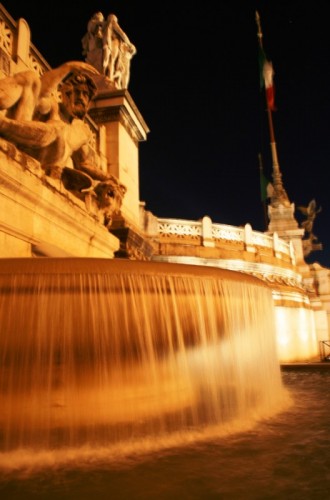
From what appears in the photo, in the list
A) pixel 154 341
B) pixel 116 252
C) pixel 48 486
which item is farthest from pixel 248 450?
pixel 116 252

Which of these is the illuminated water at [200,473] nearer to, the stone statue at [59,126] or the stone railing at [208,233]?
the stone statue at [59,126]

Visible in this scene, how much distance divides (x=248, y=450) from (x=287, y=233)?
93.0 ft

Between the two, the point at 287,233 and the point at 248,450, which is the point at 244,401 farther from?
the point at 287,233

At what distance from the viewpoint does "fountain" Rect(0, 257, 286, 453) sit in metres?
3.40

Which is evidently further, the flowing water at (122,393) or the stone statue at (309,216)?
the stone statue at (309,216)

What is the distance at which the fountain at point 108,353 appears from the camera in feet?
11.2

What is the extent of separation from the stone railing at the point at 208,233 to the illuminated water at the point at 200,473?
1435cm

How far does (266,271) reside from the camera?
20547mm

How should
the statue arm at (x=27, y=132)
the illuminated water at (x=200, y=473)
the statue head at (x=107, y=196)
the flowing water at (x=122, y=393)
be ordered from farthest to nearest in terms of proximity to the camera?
the statue head at (x=107, y=196)
the statue arm at (x=27, y=132)
the flowing water at (x=122, y=393)
the illuminated water at (x=200, y=473)

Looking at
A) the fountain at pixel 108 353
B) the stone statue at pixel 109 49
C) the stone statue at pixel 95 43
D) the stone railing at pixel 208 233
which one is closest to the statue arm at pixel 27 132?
the fountain at pixel 108 353

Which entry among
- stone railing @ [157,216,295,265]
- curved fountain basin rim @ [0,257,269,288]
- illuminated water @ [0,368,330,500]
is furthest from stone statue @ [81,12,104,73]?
illuminated water @ [0,368,330,500]

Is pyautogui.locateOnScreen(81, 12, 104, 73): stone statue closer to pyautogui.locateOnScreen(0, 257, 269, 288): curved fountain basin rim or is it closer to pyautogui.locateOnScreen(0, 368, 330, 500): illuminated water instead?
pyautogui.locateOnScreen(0, 257, 269, 288): curved fountain basin rim

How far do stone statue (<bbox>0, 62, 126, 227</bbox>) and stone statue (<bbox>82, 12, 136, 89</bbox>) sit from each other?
3402 mm

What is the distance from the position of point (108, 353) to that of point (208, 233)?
15212 millimetres
